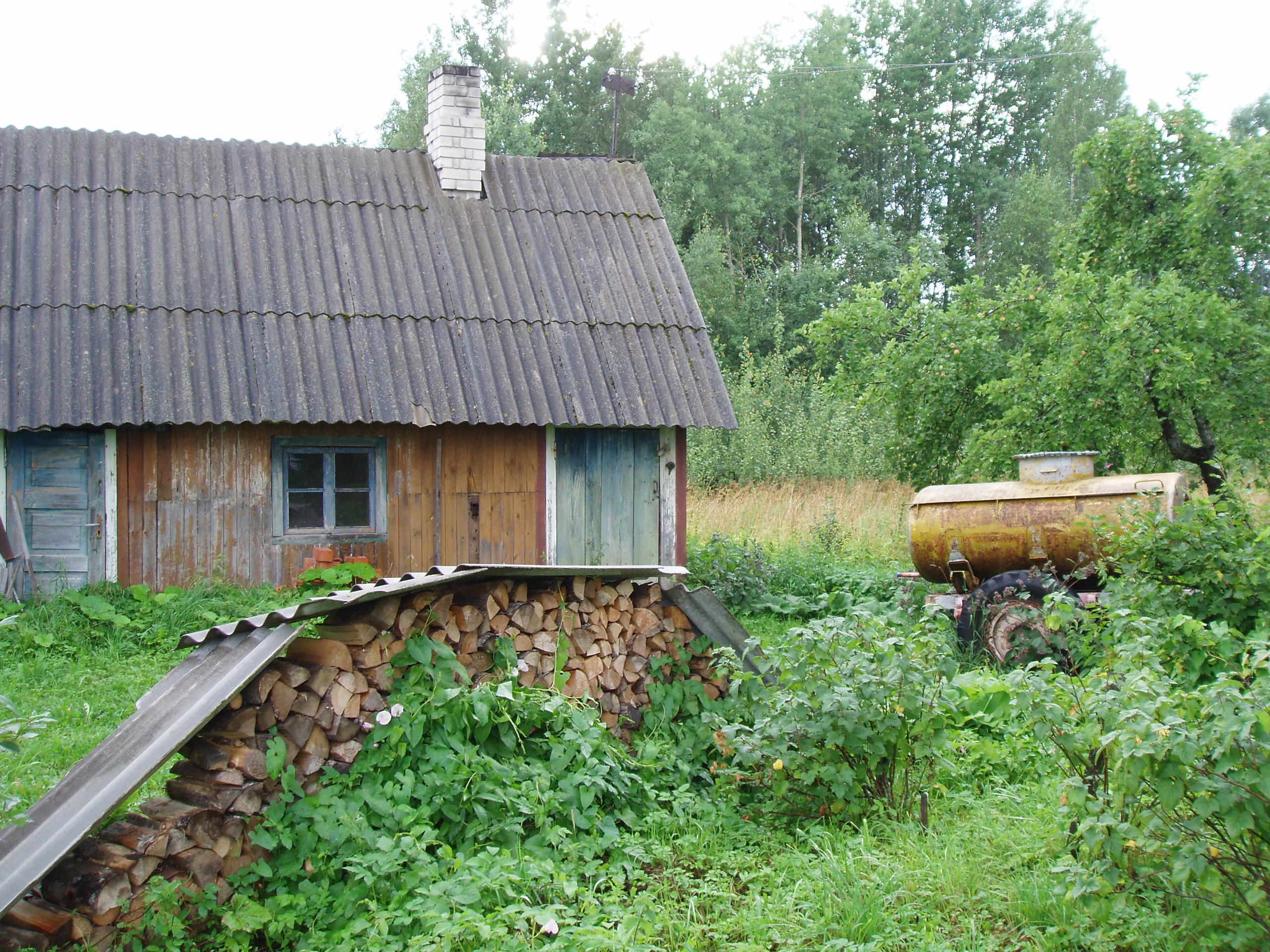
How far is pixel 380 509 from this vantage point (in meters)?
10.3

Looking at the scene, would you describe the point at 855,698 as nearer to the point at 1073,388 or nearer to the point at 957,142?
the point at 1073,388

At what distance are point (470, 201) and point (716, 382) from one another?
3894 mm

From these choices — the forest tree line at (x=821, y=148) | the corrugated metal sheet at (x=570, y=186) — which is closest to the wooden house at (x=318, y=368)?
the corrugated metal sheet at (x=570, y=186)

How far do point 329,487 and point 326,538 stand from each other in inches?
20.0

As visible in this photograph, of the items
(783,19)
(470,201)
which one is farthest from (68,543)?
(783,19)

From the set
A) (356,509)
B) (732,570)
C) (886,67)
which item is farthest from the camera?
(886,67)

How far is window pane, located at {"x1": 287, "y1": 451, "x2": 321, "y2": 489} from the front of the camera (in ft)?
33.3

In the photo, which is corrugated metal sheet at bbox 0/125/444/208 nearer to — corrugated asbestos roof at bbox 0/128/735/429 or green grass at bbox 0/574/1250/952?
corrugated asbestos roof at bbox 0/128/735/429

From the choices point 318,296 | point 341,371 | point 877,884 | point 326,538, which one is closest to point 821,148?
point 318,296

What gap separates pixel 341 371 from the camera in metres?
10.0

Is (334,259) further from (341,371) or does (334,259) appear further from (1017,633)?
(1017,633)

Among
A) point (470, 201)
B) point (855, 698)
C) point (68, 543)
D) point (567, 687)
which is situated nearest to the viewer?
point (855, 698)

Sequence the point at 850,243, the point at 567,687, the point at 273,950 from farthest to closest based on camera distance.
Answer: the point at 850,243 → the point at 567,687 → the point at 273,950

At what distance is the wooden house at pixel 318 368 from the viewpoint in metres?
9.47
